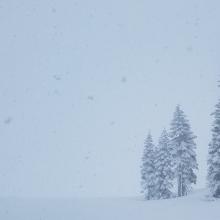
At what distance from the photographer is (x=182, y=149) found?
5272 cm

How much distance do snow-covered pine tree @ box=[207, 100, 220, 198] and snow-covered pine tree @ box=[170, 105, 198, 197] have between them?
9775mm

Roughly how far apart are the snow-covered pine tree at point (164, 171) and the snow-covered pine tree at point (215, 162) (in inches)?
536

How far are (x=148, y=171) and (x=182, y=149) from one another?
827 cm

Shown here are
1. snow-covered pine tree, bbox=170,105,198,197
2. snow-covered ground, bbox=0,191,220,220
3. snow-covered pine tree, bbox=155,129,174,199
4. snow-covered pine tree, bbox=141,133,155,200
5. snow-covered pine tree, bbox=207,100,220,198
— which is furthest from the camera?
snow-covered pine tree, bbox=141,133,155,200

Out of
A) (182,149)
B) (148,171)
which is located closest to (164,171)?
(148,171)

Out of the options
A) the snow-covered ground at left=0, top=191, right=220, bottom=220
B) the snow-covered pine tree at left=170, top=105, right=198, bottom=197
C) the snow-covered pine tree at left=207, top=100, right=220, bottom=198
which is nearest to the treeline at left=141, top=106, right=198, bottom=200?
the snow-covered pine tree at left=170, top=105, right=198, bottom=197

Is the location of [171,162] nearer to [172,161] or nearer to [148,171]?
[172,161]

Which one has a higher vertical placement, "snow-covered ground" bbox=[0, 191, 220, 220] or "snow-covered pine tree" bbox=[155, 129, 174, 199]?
"snow-covered pine tree" bbox=[155, 129, 174, 199]

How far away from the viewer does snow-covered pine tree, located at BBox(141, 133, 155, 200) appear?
58.7 meters

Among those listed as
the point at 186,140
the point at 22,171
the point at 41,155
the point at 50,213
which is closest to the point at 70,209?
the point at 50,213

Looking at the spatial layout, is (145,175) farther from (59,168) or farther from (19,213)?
(59,168)

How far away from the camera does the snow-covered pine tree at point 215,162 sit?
134ft

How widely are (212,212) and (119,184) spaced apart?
100123 millimetres

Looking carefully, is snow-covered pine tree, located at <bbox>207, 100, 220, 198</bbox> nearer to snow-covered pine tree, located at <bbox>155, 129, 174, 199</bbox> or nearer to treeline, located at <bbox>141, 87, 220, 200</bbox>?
treeline, located at <bbox>141, 87, 220, 200</bbox>
